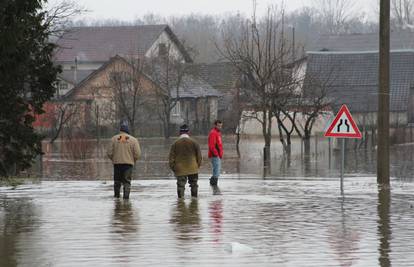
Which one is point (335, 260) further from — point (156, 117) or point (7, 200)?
point (156, 117)

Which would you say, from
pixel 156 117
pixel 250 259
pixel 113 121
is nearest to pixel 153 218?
pixel 250 259

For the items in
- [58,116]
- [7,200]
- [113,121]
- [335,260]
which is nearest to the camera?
[335,260]

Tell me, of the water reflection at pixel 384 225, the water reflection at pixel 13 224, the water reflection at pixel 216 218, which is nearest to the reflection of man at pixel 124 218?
the water reflection at pixel 216 218

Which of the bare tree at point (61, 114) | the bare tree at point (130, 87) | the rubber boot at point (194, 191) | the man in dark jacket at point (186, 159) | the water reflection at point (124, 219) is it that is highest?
the bare tree at point (130, 87)

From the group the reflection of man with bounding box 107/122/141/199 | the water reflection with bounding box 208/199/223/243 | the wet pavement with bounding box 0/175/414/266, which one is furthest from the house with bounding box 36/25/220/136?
the water reflection with bounding box 208/199/223/243

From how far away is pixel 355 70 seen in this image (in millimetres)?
77688

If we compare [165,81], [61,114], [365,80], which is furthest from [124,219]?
[165,81]

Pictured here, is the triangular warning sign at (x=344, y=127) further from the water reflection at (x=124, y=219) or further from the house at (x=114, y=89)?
the house at (x=114, y=89)

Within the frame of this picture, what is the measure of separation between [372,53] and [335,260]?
225ft

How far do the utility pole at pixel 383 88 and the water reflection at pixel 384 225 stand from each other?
71 centimetres

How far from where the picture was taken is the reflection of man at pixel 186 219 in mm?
14417

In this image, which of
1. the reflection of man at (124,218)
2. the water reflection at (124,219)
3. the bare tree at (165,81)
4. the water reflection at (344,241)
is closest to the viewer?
the water reflection at (344,241)

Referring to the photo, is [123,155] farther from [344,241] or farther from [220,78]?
[220,78]

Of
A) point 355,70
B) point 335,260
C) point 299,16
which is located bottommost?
point 335,260
